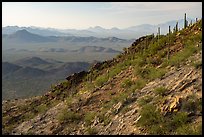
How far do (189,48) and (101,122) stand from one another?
4465mm

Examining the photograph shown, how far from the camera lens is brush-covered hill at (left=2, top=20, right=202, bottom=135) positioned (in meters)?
9.18

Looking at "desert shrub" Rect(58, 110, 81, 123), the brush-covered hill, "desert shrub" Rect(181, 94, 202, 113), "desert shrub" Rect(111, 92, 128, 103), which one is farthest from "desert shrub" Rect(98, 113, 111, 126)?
"desert shrub" Rect(181, 94, 202, 113)

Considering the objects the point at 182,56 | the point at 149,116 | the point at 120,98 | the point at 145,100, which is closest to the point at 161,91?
the point at 145,100

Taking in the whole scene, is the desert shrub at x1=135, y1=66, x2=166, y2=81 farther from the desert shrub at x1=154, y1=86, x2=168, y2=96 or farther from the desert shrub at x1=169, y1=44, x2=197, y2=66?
the desert shrub at x1=154, y1=86, x2=168, y2=96

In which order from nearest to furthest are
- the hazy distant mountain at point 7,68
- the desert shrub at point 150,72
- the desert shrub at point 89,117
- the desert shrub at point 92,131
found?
1. the desert shrub at point 92,131
2. the desert shrub at point 89,117
3. the desert shrub at point 150,72
4. the hazy distant mountain at point 7,68

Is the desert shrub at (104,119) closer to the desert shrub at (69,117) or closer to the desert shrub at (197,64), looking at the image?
the desert shrub at (69,117)

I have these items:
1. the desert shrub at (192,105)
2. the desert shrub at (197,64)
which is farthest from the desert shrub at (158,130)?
the desert shrub at (197,64)

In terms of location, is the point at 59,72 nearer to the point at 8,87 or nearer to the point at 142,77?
the point at 8,87

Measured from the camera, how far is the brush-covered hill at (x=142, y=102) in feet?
30.1

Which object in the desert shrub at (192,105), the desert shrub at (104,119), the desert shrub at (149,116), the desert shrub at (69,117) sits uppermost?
the desert shrub at (192,105)

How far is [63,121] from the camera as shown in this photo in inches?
497

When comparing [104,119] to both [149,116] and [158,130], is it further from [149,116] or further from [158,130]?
[158,130]

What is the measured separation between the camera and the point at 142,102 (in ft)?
34.4

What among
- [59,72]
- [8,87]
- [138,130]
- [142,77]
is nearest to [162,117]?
[138,130]
